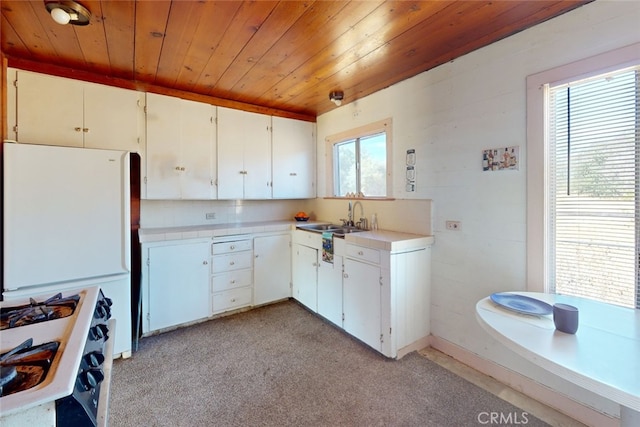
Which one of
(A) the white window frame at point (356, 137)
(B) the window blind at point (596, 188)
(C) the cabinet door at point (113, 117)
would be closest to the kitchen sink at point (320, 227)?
(A) the white window frame at point (356, 137)

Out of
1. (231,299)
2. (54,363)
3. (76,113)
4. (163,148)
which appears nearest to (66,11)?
(76,113)

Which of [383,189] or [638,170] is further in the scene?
[383,189]

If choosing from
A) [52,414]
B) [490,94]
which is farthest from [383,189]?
[52,414]

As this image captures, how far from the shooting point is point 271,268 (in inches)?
133

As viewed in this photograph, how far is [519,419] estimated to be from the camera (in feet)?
5.52

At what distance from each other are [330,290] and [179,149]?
2171 millimetres

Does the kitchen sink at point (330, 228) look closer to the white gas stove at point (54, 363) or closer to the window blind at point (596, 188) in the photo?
the window blind at point (596, 188)

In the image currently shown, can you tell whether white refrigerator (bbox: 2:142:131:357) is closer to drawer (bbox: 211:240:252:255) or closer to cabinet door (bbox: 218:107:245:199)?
drawer (bbox: 211:240:252:255)

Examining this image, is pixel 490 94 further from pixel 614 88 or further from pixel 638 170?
pixel 638 170

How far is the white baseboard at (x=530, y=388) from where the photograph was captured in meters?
1.61

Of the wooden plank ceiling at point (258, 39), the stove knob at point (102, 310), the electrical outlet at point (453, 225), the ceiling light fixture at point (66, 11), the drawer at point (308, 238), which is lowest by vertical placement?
the stove knob at point (102, 310)

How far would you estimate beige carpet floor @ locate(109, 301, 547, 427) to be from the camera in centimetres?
171

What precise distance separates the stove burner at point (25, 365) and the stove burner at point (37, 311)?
229 millimetres

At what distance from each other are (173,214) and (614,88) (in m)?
3.78
